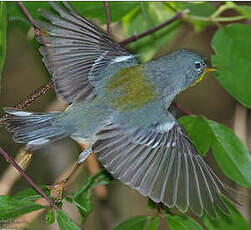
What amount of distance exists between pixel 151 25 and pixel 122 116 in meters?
1.14

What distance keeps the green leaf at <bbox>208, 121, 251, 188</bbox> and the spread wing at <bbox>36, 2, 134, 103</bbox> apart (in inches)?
25.5

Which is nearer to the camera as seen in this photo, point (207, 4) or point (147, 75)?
point (147, 75)

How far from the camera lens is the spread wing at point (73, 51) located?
2.69 m

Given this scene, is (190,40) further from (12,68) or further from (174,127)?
(174,127)

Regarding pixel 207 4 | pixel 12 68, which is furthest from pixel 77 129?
pixel 12 68

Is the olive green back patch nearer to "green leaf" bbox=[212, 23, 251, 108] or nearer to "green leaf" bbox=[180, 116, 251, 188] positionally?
"green leaf" bbox=[180, 116, 251, 188]

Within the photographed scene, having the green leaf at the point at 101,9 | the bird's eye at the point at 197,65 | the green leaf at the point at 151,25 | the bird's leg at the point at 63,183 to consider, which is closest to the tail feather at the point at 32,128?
the bird's leg at the point at 63,183

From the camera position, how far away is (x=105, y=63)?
2.88m

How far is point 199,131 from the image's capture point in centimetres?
289

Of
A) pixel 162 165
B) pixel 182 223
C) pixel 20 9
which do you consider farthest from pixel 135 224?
pixel 20 9

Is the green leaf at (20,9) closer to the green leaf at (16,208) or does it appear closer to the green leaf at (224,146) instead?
the green leaf at (224,146)

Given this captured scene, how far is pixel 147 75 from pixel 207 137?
0.44m

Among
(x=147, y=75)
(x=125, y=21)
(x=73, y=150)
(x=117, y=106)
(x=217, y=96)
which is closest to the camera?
(x=117, y=106)

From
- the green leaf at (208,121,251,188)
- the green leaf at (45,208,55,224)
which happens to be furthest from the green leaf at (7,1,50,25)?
the green leaf at (45,208,55,224)
